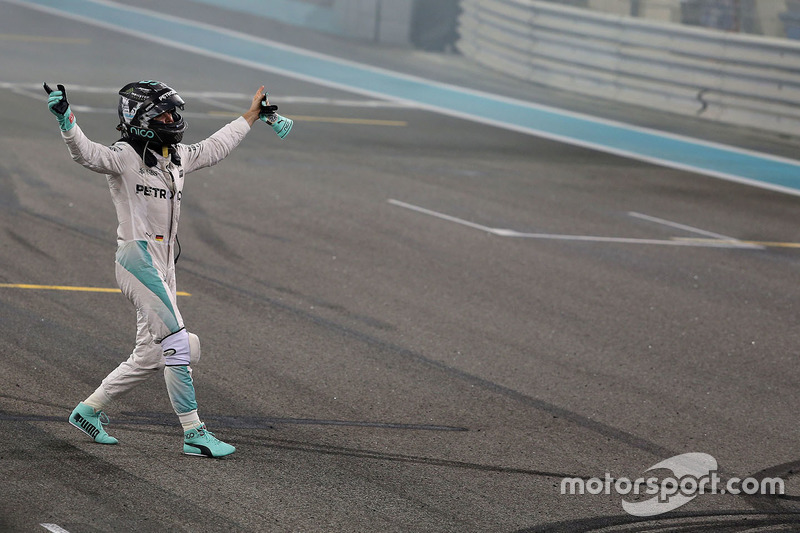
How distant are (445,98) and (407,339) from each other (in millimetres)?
14672

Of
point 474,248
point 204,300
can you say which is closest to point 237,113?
point 474,248

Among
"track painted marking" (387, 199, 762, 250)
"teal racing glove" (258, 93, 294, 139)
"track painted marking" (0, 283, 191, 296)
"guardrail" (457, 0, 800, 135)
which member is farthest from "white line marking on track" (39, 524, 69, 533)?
"guardrail" (457, 0, 800, 135)

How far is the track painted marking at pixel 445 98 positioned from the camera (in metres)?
19.5

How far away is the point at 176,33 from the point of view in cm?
3011

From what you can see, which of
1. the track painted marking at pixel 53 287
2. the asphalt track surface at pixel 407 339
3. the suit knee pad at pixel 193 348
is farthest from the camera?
the track painted marking at pixel 53 287

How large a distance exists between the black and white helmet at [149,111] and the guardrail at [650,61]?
53.6 ft

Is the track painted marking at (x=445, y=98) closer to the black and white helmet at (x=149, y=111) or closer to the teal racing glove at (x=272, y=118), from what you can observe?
the teal racing glove at (x=272, y=118)

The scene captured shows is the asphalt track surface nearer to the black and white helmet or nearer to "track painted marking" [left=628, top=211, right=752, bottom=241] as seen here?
"track painted marking" [left=628, top=211, right=752, bottom=241]

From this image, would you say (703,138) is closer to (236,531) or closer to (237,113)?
(237,113)

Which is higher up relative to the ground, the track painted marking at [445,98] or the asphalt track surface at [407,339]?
the track painted marking at [445,98]

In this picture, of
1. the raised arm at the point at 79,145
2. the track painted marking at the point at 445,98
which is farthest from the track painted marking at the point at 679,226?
the raised arm at the point at 79,145

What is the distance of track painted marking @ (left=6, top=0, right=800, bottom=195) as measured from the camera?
19.5 m

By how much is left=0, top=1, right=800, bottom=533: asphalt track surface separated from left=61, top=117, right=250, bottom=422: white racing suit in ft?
1.46

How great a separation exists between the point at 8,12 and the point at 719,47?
19.4 metres
